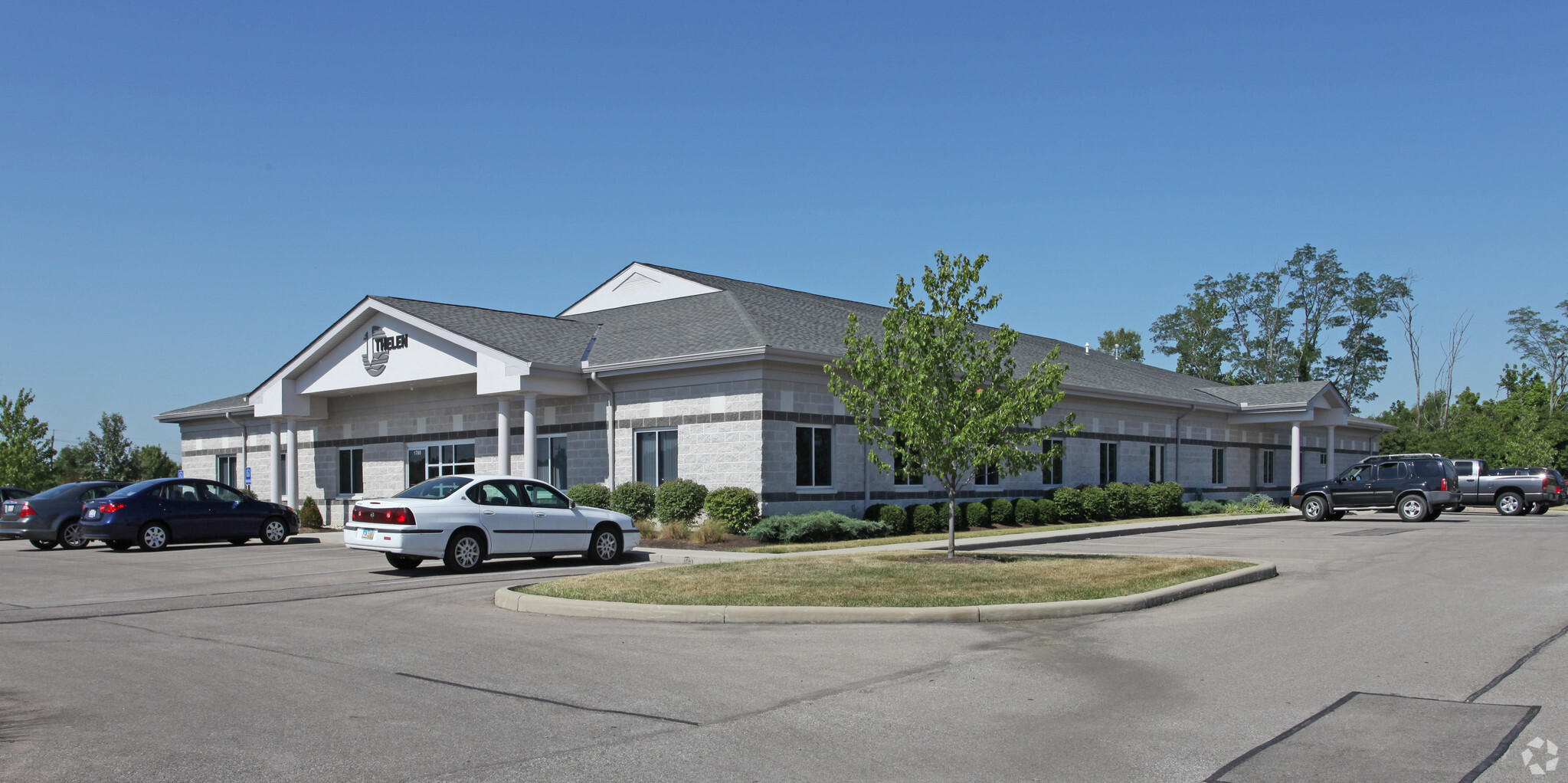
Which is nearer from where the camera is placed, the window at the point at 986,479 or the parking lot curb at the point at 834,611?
the parking lot curb at the point at 834,611

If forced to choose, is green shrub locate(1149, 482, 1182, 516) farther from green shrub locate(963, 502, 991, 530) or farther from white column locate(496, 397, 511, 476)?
white column locate(496, 397, 511, 476)

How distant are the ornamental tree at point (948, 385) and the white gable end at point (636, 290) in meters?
13.9

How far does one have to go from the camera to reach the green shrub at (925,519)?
977 inches

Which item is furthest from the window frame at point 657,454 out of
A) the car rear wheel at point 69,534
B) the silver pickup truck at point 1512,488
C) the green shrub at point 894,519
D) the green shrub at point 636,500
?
the silver pickup truck at point 1512,488

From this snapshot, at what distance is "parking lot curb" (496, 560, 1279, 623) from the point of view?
459 inches

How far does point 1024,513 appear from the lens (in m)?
28.7

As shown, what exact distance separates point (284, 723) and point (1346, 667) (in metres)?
7.54

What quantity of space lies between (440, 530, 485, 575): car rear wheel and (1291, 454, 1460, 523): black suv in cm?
2505

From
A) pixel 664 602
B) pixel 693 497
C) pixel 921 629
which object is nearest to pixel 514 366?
pixel 693 497

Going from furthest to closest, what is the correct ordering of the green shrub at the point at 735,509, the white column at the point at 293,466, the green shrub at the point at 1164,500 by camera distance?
the green shrub at the point at 1164,500, the white column at the point at 293,466, the green shrub at the point at 735,509

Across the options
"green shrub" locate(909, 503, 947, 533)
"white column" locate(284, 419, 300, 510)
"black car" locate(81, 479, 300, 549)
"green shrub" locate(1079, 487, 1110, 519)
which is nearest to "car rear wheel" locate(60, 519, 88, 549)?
"black car" locate(81, 479, 300, 549)

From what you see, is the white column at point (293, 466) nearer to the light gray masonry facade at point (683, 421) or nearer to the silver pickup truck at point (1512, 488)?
the light gray masonry facade at point (683, 421)

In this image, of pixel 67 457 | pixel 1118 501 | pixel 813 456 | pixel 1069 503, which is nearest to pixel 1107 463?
pixel 1118 501

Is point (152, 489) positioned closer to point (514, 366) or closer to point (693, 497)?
point (514, 366)
